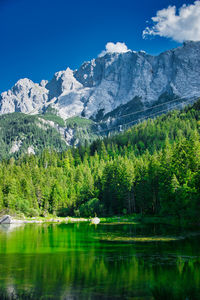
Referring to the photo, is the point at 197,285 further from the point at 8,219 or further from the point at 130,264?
the point at 8,219

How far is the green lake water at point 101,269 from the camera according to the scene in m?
17.5

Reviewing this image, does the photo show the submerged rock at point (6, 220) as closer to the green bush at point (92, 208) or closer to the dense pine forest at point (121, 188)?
the dense pine forest at point (121, 188)

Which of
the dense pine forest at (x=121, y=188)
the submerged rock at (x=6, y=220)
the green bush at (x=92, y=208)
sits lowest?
the submerged rock at (x=6, y=220)

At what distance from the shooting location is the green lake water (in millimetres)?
17469

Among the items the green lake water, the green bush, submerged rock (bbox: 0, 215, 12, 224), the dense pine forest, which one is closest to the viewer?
the green lake water

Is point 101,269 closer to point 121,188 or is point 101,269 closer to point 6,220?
point 6,220

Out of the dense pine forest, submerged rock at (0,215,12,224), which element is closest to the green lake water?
the dense pine forest

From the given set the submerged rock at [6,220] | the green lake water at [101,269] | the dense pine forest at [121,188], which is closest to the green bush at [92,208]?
the dense pine forest at [121,188]

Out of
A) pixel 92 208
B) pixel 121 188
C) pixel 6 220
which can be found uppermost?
pixel 121 188

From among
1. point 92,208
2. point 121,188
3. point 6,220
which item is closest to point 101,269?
point 6,220

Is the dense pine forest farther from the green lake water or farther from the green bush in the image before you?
the green lake water

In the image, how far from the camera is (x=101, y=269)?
73.2 feet

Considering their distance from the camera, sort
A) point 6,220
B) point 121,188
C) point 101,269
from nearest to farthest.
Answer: point 101,269 → point 6,220 → point 121,188

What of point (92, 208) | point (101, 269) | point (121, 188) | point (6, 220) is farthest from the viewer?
point (92, 208)
